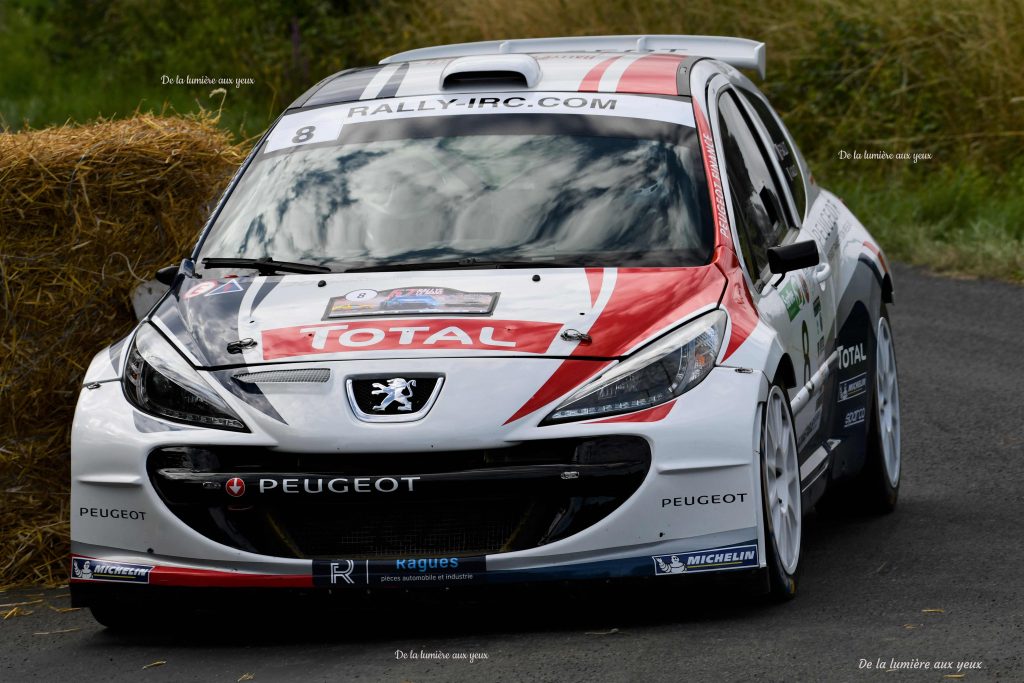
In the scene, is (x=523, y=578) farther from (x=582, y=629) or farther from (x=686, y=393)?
(x=686, y=393)

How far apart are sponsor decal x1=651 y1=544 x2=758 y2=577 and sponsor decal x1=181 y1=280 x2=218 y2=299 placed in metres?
1.66

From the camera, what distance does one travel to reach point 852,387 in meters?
6.95

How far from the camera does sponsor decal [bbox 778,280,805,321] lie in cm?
609

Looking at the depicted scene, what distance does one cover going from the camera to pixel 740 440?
16.8 feet

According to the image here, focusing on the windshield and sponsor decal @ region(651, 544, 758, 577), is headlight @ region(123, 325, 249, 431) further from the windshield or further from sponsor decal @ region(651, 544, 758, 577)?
sponsor decal @ region(651, 544, 758, 577)

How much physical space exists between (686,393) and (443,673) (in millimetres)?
1012

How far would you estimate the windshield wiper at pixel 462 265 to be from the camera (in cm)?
576

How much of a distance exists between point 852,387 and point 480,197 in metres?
1.70

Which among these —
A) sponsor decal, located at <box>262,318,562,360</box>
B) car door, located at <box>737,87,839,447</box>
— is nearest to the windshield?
sponsor decal, located at <box>262,318,562,360</box>

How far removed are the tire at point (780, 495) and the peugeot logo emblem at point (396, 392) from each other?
98 cm

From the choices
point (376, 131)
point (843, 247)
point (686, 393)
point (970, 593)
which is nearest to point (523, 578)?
point (686, 393)

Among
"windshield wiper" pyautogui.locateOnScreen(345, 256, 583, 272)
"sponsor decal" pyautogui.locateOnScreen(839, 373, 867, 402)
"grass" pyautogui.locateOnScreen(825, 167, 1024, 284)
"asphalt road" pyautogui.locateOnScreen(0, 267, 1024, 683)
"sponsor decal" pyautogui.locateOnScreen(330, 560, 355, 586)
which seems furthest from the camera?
"grass" pyautogui.locateOnScreen(825, 167, 1024, 284)

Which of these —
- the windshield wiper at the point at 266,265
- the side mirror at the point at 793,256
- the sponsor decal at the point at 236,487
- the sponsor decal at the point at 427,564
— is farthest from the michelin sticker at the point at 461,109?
the sponsor decal at the point at 427,564

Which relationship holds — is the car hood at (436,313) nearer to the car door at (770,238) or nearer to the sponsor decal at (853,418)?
the car door at (770,238)
